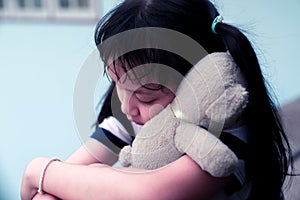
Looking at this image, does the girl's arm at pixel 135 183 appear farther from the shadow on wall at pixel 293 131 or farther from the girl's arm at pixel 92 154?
the shadow on wall at pixel 293 131

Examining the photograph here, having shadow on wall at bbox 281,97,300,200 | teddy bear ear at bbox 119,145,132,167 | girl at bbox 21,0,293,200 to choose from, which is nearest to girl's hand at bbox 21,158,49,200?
girl at bbox 21,0,293,200

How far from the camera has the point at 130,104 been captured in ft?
1.78

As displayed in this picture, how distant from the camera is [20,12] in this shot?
155 cm

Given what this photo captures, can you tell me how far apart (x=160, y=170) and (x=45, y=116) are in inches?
40.3

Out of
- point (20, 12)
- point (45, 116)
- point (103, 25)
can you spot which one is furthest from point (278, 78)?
point (103, 25)

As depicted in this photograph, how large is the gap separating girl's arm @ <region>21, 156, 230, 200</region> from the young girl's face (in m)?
0.07

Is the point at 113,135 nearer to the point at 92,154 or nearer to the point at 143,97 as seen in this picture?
the point at 92,154

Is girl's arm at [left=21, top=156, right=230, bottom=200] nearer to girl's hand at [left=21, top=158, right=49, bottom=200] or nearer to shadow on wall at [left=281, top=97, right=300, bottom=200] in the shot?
girl's hand at [left=21, top=158, right=49, bottom=200]

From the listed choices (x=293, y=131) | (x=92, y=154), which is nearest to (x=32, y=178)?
(x=92, y=154)

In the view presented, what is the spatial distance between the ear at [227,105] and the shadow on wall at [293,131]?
1.62 feet

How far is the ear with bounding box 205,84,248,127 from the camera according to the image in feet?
1.59

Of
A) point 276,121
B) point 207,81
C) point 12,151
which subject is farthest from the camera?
point 12,151

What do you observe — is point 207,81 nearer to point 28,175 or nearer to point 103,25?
point 103,25

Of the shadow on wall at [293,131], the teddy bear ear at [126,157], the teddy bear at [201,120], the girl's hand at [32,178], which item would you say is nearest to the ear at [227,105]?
the teddy bear at [201,120]
